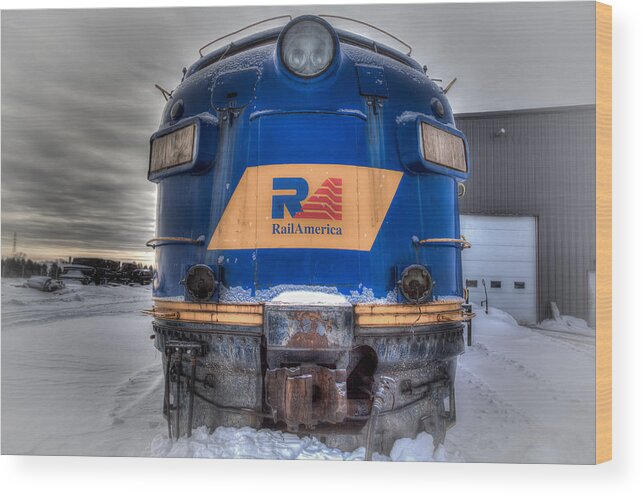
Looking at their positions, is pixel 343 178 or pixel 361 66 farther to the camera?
pixel 361 66

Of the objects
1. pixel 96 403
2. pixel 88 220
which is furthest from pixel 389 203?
pixel 96 403

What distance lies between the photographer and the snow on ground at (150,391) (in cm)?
A: 352

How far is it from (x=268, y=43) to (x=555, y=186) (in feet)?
8.63

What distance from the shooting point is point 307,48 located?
3148mm

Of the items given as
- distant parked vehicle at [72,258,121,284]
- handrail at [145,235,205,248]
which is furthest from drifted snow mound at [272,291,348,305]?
distant parked vehicle at [72,258,121,284]

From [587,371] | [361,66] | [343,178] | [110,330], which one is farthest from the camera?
[110,330]

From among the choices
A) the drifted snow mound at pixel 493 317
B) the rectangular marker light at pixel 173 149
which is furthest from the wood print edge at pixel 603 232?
the rectangular marker light at pixel 173 149

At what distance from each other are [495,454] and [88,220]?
3.95 m

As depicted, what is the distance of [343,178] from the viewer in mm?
3021

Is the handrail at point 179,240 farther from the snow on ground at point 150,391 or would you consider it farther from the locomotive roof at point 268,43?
the locomotive roof at point 268,43

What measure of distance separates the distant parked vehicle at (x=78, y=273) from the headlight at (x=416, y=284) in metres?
2.69

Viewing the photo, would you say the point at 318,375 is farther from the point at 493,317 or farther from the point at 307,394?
the point at 493,317

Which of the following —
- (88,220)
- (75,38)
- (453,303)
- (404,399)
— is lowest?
(404,399)

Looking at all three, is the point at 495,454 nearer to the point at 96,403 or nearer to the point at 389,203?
the point at 389,203
